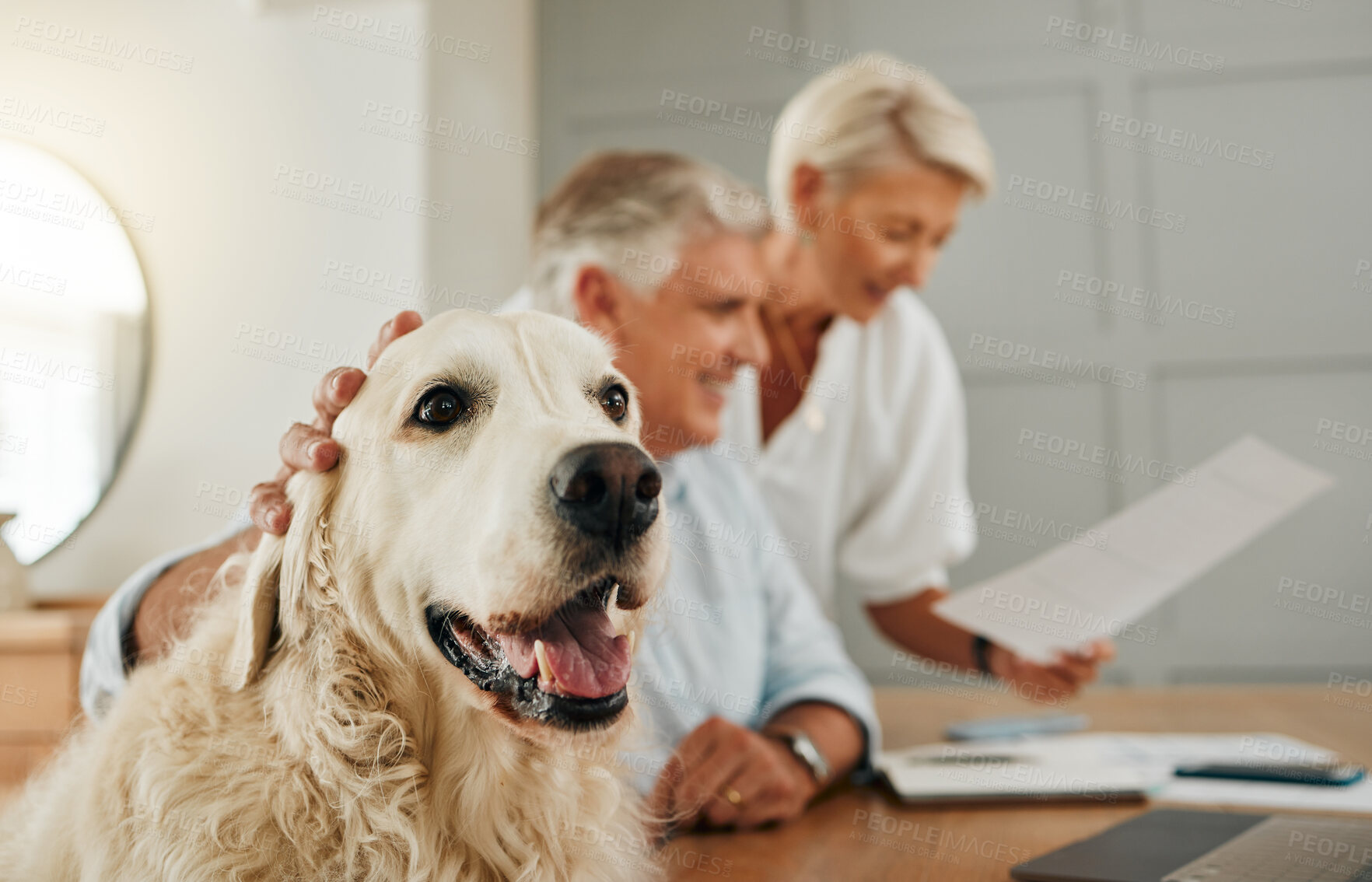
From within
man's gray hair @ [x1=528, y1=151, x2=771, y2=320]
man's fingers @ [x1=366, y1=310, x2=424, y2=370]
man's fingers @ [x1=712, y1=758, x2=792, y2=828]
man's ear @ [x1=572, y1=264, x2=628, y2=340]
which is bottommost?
man's fingers @ [x1=712, y1=758, x2=792, y2=828]

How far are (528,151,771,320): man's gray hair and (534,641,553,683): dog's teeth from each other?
0.86 metres

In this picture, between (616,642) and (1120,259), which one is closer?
(616,642)

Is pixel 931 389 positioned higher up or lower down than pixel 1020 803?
higher up

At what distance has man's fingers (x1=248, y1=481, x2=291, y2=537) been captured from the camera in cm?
73

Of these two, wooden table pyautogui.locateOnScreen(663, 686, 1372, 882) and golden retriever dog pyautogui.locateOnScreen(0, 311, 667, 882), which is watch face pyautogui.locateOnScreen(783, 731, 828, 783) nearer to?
wooden table pyautogui.locateOnScreen(663, 686, 1372, 882)

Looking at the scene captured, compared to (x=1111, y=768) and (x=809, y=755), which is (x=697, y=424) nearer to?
(x=809, y=755)

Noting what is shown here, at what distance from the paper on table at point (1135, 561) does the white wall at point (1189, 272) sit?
6.27 feet

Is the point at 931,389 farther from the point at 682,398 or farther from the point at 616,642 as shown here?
the point at 616,642

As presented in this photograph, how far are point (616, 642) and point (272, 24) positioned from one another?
197 centimetres

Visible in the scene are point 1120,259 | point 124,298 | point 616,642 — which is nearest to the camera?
point 616,642

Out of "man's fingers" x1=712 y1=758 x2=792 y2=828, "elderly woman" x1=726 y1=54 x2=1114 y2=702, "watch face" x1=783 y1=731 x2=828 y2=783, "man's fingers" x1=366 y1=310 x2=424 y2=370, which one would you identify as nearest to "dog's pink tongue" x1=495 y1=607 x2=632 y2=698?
"man's fingers" x1=366 y1=310 x2=424 y2=370

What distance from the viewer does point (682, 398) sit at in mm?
1413

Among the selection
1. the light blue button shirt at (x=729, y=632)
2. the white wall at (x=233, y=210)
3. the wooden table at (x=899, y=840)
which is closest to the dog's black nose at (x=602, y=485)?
the wooden table at (x=899, y=840)

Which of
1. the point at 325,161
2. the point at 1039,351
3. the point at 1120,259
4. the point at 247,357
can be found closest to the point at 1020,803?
the point at 247,357
